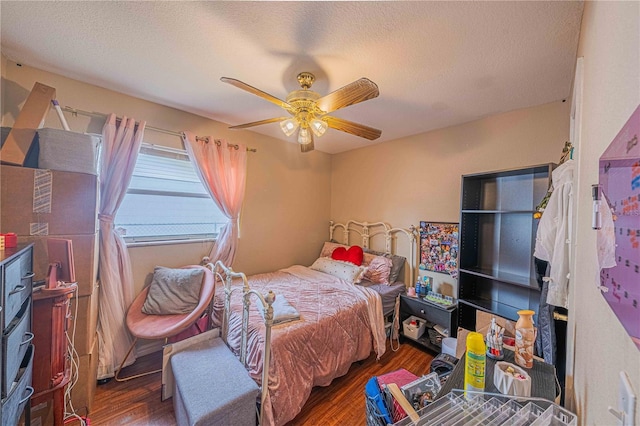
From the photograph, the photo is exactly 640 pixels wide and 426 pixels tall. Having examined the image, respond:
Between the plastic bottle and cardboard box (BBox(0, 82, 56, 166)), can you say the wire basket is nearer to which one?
the plastic bottle

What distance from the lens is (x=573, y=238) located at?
1138mm

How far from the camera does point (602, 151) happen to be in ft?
2.15

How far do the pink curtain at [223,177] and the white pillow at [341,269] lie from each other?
1.21 m

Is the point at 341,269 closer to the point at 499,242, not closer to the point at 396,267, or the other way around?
the point at 396,267

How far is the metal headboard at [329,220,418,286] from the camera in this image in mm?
3008

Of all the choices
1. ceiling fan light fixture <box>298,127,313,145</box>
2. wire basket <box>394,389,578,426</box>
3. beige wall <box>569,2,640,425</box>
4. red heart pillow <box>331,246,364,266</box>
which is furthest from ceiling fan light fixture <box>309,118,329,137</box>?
red heart pillow <box>331,246,364,266</box>

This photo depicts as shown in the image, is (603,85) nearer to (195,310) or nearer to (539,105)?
(539,105)

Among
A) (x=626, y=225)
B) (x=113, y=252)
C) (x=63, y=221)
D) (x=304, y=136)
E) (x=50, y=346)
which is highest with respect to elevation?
(x=304, y=136)

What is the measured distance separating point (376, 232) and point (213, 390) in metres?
2.67

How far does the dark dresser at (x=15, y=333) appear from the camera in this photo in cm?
91

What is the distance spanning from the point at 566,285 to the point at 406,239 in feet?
6.07

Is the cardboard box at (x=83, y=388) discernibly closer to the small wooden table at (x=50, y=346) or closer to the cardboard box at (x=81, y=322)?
the cardboard box at (x=81, y=322)

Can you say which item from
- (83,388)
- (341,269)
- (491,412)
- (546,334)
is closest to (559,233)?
(546,334)

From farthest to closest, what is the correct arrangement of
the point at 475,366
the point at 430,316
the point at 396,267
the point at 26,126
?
1. the point at 396,267
2. the point at 430,316
3. the point at 26,126
4. the point at 475,366
